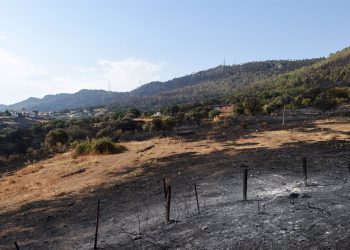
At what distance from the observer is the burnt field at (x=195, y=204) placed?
11.6 m

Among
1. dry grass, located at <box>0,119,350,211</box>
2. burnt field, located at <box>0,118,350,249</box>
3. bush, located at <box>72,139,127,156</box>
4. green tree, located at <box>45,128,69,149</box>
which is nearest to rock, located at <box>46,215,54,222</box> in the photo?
burnt field, located at <box>0,118,350,249</box>

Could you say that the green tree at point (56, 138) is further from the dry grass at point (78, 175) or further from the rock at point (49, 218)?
the rock at point (49, 218)

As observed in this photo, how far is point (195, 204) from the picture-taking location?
50.1 feet

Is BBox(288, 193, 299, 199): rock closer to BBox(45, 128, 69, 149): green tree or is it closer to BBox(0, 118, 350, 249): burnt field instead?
BBox(0, 118, 350, 249): burnt field

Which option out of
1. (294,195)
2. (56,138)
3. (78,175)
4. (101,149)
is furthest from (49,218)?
(56,138)

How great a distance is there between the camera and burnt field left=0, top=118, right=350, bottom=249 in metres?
11.6

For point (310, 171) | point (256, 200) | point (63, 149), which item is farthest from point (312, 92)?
point (256, 200)

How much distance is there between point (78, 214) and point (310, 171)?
11737 millimetres

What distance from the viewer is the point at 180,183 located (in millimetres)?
19469

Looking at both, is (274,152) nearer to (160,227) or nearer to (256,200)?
(256,200)

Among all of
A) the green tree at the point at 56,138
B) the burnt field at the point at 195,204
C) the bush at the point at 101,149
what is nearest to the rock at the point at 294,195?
the burnt field at the point at 195,204

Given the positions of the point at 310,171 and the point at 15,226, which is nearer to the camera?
the point at 15,226

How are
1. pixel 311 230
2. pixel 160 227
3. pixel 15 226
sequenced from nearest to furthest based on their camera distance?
1. pixel 311 230
2. pixel 160 227
3. pixel 15 226

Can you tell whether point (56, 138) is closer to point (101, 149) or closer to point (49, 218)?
point (101, 149)
